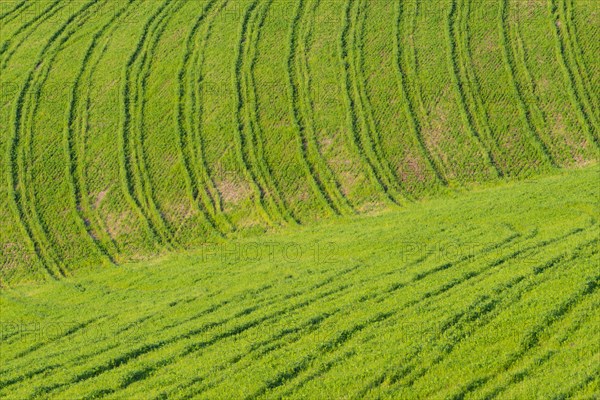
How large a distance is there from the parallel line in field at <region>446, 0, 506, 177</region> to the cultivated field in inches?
4.5

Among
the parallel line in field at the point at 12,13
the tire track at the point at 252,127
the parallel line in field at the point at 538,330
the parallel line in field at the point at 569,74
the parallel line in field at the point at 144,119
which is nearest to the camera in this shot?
the parallel line in field at the point at 538,330

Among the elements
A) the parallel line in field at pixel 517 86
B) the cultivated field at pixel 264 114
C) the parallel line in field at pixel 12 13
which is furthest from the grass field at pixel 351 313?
the parallel line in field at pixel 12 13

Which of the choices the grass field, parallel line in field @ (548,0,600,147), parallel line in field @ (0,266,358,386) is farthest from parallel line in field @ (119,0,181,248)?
parallel line in field @ (548,0,600,147)

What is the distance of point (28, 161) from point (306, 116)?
16068 millimetres

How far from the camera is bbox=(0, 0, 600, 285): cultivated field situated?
3856 centimetres

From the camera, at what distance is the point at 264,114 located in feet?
Answer: 142

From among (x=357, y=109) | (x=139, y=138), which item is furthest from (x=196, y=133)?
(x=357, y=109)

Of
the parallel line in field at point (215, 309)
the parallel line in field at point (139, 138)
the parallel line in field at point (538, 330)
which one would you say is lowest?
the parallel line in field at point (538, 330)

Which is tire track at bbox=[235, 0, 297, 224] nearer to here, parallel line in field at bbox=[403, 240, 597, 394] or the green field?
the green field

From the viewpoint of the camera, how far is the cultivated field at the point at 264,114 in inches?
1518

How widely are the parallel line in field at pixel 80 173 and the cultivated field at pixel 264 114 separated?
10cm

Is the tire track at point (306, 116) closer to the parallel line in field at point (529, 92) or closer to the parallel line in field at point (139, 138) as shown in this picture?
the parallel line in field at point (139, 138)

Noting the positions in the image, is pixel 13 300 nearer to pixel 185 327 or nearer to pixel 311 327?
pixel 185 327

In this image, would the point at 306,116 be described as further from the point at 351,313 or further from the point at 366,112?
the point at 351,313
